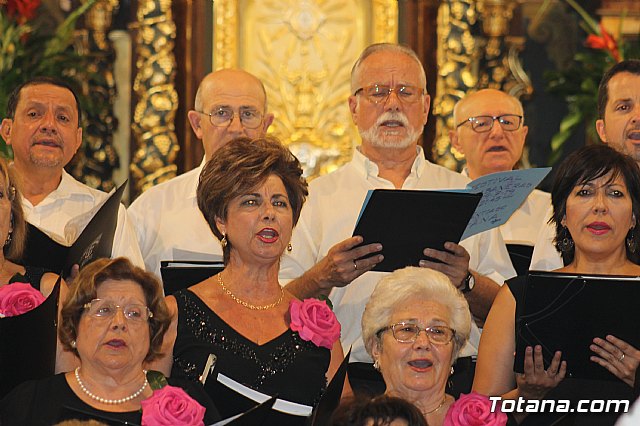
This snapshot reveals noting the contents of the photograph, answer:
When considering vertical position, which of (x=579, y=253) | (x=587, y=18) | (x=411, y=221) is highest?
(x=587, y=18)

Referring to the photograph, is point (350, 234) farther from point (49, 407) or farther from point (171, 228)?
point (49, 407)

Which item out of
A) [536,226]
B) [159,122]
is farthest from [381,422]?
[159,122]

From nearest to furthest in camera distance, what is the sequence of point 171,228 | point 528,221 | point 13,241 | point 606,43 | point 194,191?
point 13,241 < point 171,228 < point 194,191 < point 528,221 < point 606,43

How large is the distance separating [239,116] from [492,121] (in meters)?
1.29

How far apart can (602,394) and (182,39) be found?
438cm

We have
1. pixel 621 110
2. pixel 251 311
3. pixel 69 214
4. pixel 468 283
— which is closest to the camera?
pixel 251 311

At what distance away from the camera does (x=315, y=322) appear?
3.99 meters

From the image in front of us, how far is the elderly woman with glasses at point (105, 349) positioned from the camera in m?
3.66

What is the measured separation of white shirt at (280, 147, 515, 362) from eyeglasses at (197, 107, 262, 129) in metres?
0.48

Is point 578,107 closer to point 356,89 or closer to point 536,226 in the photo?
point 536,226

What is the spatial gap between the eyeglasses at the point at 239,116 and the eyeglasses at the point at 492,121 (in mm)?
1148

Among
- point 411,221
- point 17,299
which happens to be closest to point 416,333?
point 411,221

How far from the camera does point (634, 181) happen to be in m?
4.25

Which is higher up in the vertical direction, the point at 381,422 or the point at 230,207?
the point at 230,207
